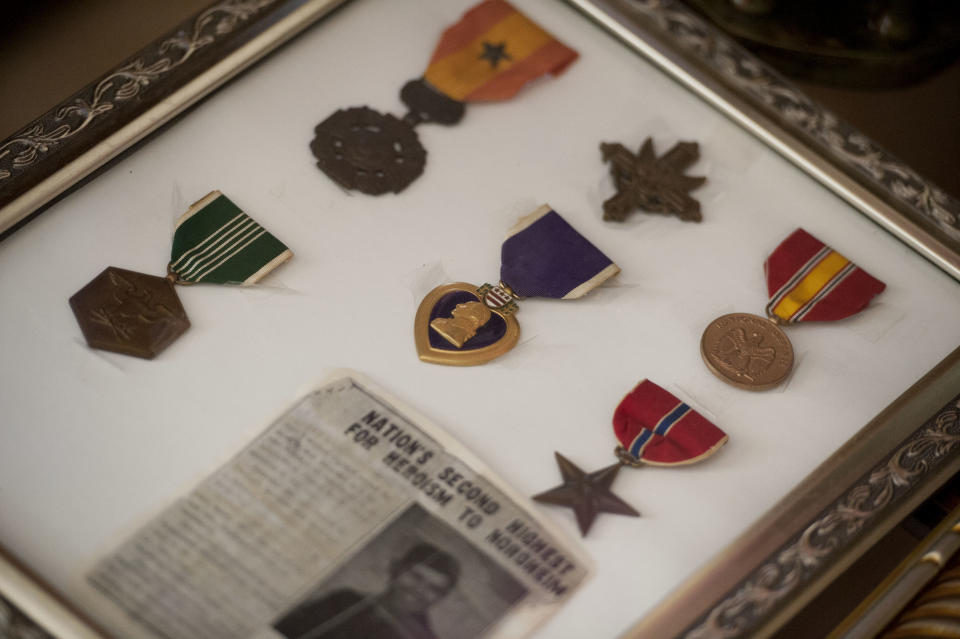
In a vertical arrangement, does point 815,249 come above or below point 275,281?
above

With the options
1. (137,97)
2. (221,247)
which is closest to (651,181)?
(221,247)

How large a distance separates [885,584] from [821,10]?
126 centimetres

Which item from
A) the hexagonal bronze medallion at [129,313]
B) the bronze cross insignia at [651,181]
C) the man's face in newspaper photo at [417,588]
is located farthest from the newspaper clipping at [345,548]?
the bronze cross insignia at [651,181]

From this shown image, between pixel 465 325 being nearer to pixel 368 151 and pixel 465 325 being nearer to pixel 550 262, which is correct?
pixel 550 262

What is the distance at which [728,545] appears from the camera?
4.66 feet

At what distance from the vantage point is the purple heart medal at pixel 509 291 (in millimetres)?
1575

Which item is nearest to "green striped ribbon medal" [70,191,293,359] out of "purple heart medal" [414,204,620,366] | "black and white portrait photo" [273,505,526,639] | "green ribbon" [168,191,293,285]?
"green ribbon" [168,191,293,285]

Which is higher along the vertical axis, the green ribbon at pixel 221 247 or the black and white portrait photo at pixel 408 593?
the green ribbon at pixel 221 247

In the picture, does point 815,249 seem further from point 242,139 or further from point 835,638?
point 242,139

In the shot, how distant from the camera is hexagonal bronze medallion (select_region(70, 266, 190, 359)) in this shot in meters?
1.53

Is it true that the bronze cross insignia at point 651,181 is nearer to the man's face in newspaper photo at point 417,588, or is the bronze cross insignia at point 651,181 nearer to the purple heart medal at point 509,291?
the purple heart medal at point 509,291

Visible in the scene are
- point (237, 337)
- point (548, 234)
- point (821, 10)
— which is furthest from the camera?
point (821, 10)

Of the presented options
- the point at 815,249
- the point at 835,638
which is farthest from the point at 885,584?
the point at 815,249

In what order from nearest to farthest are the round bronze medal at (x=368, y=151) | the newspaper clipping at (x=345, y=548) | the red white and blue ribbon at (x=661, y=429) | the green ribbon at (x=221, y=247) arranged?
1. the newspaper clipping at (x=345, y=548)
2. the red white and blue ribbon at (x=661, y=429)
3. the green ribbon at (x=221, y=247)
4. the round bronze medal at (x=368, y=151)
